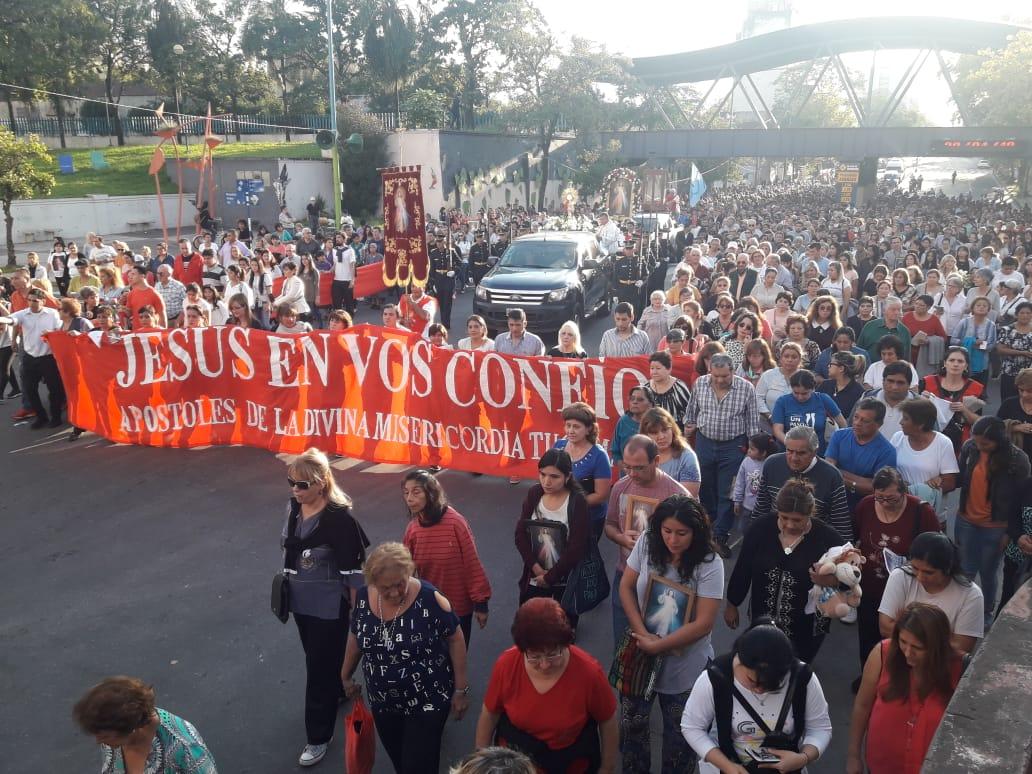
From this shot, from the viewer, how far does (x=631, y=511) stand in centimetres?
491

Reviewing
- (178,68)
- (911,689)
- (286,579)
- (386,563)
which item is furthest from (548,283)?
(178,68)

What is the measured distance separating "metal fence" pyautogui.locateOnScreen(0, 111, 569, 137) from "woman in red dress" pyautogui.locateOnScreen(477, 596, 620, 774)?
44155 millimetres

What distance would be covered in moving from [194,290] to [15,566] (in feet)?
17.5

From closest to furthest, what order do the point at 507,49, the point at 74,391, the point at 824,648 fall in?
the point at 824,648
the point at 74,391
the point at 507,49

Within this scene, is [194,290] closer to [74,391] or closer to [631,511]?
[74,391]

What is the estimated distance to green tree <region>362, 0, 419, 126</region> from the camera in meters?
50.3

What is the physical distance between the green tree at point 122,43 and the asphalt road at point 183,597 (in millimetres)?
46894

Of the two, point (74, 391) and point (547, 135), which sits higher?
point (547, 135)

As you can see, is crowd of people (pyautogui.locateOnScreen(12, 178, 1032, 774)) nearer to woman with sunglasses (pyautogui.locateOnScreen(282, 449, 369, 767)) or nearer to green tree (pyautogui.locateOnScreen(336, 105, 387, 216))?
woman with sunglasses (pyautogui.locateOnScreen(282, 449, 369, 767))

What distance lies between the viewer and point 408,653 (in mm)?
3811

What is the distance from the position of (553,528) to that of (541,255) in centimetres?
1315

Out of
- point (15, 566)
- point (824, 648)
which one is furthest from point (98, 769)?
point (824, 648)

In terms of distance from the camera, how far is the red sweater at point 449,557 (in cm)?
457

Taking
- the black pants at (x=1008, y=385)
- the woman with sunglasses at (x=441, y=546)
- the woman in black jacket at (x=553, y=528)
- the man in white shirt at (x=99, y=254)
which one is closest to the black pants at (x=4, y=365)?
the man in white shirt at (x=99, y=254)
